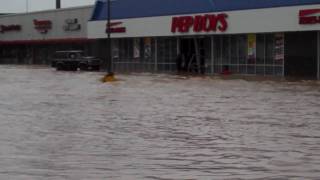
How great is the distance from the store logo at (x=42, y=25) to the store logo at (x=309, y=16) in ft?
142

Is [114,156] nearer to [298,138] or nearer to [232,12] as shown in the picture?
[298,138]

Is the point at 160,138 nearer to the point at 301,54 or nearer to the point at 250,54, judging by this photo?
the point at 301,54

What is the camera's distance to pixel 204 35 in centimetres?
5647

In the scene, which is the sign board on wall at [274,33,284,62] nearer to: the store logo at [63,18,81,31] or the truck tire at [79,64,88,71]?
the truck tire at [79,64,88,71]

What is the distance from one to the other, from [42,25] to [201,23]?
3422 cm

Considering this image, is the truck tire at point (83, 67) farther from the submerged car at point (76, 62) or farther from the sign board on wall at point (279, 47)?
the sign board on wall at point (279, 47)

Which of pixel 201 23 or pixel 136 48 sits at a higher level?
pixel 201 23

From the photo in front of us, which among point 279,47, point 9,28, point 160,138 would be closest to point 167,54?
point 279,47

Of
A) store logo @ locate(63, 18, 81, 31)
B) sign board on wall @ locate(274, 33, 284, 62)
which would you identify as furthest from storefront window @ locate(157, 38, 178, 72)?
store logo @ locate(63, 18, 81, 31)

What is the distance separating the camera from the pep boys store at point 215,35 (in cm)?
4800

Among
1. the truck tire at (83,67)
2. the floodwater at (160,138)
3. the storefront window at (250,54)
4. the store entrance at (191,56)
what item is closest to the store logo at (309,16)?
the storefront window at (250,54)

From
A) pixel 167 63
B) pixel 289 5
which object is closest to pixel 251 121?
pixel 289 5

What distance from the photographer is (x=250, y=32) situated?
50625 millimetres

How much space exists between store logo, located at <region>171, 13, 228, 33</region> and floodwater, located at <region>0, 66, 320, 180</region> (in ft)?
80.3
